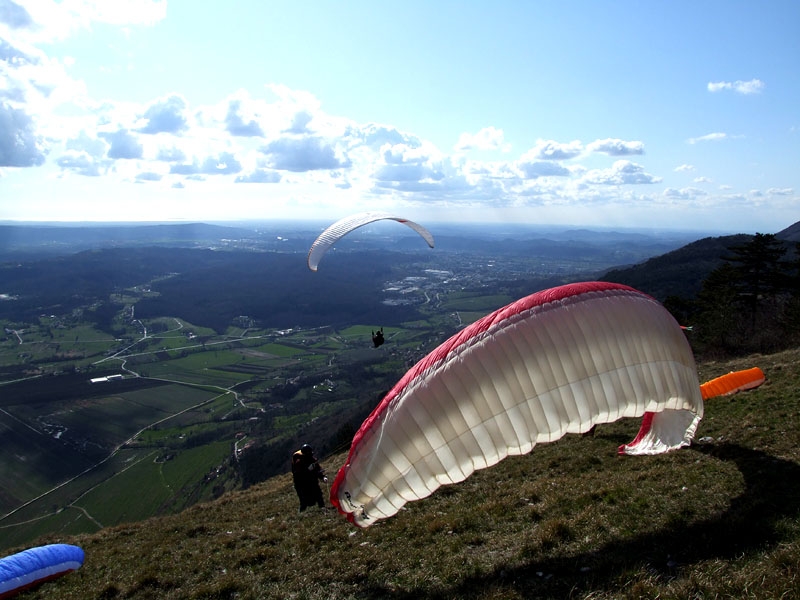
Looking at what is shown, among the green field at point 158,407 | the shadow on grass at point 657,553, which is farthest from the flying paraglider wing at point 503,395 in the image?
the green field at point 158,407

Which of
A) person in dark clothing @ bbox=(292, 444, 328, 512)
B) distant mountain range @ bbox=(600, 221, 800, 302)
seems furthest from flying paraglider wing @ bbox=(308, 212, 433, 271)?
distant mountain range @ bbox=(600, 221, 800, 302)

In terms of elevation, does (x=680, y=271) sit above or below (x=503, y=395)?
above

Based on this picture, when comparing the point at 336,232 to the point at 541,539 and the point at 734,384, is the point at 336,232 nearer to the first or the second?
the point at 541,539

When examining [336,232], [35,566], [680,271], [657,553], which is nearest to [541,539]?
[657,553]

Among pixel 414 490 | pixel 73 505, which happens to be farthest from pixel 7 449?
pixel 414 490

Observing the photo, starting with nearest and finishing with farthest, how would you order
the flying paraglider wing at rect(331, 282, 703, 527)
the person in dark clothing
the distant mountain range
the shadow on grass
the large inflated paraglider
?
the shadow on grass
the flying paraglider wing at rect(331, 282, 703, 527)
the large inflated paraglider
the person in dark clothing
the distant mountain range

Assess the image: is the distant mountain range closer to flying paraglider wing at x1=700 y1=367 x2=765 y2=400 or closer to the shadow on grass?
flying paraglider wing at x1=700 y1=367 x2=765 y2=400

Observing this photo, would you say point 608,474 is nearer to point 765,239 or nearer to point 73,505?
point 765,239
